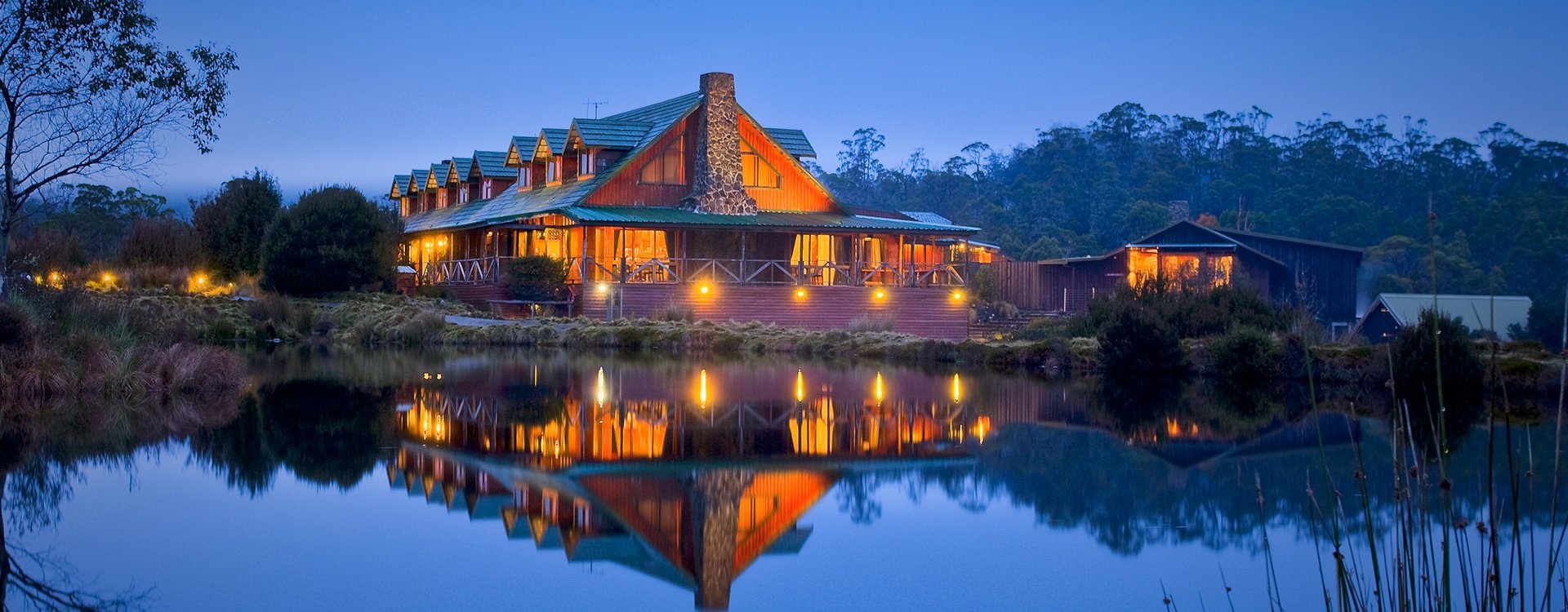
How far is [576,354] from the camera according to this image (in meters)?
29.5

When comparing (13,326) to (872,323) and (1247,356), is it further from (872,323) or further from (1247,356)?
(872,323)

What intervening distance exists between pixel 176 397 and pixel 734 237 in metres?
25.1

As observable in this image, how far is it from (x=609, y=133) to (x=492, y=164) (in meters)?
9.84

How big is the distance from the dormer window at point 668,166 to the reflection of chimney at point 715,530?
100ft

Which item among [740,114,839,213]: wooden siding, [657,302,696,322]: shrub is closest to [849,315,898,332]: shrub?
[657,302,696,322]: shrub

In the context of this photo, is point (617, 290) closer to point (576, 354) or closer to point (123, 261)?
point (576, 354)

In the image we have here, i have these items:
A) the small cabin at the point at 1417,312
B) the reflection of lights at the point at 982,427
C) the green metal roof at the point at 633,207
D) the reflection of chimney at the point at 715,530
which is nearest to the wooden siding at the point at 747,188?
the green metal roof at the point at 633,207

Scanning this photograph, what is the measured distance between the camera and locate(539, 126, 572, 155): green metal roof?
146ft

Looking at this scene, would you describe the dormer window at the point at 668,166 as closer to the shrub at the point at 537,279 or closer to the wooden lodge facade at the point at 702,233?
the wooden lodge facade at the point at 702,233

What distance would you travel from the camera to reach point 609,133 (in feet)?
142

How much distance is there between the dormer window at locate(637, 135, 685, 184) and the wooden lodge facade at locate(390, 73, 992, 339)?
3 cm

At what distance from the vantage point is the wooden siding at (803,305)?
3753cm

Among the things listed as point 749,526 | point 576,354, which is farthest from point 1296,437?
point 576,354

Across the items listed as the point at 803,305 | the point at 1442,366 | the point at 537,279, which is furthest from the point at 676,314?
the point at 1442,366
